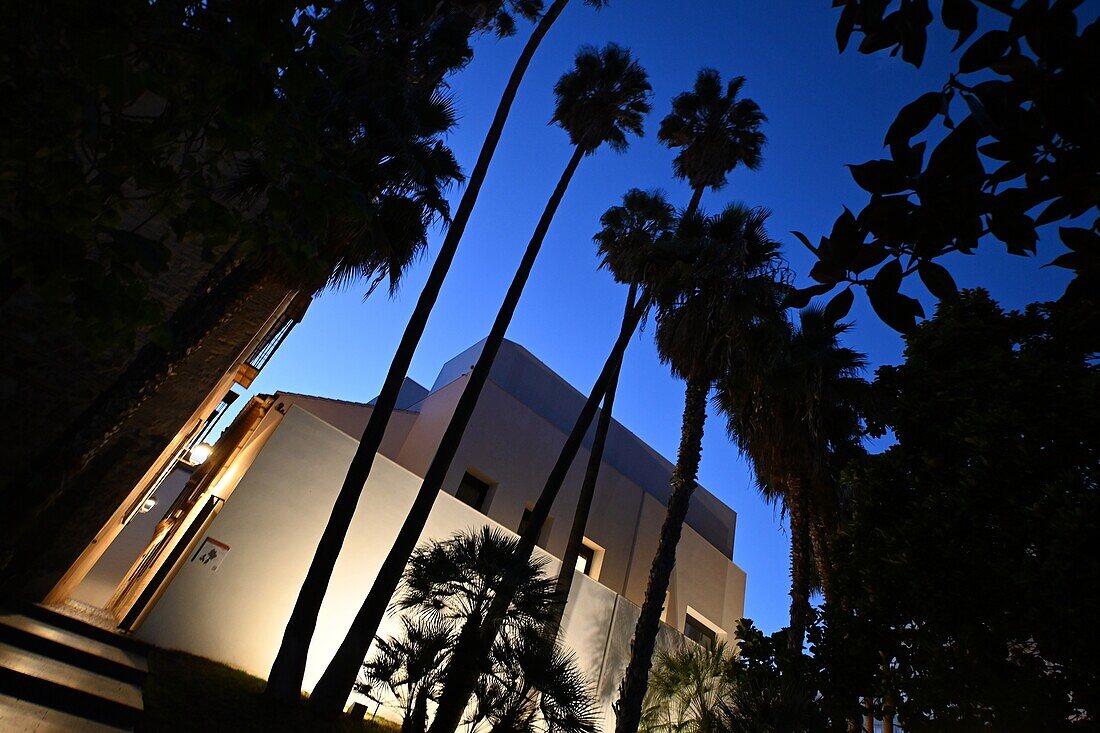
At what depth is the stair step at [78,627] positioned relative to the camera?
684cm

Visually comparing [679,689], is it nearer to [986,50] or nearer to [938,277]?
[938,277]

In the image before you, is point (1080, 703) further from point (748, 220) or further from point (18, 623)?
point (18, 623)

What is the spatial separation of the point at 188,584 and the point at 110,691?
13.2ft

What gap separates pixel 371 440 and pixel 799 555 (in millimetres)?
9672

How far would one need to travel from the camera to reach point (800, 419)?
12.5m

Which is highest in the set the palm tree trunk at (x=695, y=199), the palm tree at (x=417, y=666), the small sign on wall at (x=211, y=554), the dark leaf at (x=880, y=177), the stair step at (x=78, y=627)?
the palm tree trunk at (x=695, y=199)

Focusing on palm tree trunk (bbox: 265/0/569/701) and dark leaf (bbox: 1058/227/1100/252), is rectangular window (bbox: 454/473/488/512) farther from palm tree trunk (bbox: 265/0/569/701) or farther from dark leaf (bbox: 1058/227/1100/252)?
dark leaf (bbox: 1058/227/1100/252)

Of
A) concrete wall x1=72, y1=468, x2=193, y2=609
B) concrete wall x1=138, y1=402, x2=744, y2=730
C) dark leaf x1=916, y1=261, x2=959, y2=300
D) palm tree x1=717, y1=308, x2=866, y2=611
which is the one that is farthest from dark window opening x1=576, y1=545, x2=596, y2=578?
dark leaf x1=916, y1=261, x2=959, y2=300

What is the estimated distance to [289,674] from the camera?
709 centimetres

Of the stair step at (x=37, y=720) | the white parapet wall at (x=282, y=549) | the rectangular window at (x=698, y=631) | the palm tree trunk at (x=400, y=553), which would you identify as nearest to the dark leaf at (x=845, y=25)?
the stair step at (x=37, y=720)

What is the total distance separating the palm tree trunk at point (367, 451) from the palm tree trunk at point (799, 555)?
873 cm

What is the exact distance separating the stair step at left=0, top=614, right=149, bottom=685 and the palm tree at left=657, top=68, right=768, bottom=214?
15.4 metres

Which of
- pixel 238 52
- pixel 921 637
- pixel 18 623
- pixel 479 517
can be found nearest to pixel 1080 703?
pixel 921 637

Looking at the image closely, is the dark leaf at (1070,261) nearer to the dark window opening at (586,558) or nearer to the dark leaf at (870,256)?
the dark leaf at (870,256)
